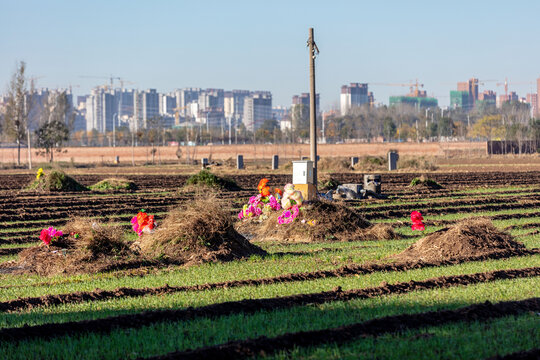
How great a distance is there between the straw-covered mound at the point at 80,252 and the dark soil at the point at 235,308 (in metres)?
5.27

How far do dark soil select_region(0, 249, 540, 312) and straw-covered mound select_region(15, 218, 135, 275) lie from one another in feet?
9.90

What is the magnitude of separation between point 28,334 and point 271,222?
1336 cm

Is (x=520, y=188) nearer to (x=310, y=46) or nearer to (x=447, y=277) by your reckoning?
(x=310, y=46)

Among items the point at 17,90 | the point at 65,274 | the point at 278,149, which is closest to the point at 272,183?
the point at 65,274

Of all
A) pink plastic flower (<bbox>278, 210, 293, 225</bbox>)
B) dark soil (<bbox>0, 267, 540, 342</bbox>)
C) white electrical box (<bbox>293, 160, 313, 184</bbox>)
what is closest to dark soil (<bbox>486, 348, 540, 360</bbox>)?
dark soil (<bbox>0, 267, 540, 342</bbox>)

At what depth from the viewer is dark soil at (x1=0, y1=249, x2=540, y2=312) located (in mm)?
11977

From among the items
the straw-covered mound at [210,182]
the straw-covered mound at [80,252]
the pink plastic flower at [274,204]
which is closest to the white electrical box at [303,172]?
the pink plastic flower at [274,204]

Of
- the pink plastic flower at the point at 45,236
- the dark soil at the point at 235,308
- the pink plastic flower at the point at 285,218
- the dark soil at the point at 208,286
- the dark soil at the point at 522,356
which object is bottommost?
the dark soil at the point at 208,286

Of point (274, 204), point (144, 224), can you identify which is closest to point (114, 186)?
point (274, 204)

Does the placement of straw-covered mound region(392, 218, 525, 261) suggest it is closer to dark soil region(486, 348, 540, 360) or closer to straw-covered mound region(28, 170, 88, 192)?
dark soil region(486, 348, 540, 360)

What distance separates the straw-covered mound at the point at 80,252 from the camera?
15750mm

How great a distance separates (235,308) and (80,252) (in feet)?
20.4

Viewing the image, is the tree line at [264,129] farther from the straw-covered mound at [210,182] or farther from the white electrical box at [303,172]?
the white electrical box at [303,172]

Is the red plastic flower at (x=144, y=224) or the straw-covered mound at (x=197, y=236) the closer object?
the straw-covered mound at (x=197, y=236)
